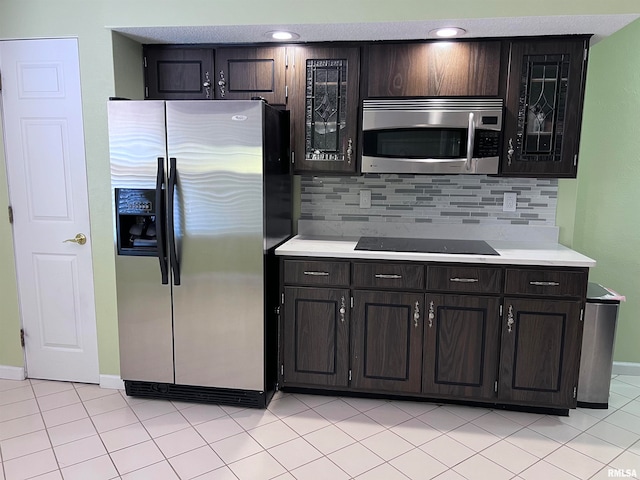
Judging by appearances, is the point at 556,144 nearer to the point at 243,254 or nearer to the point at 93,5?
the point at 243,254

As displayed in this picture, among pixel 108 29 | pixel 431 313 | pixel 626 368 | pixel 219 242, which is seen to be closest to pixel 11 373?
pixel 219 242

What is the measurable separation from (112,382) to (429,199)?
240 cm

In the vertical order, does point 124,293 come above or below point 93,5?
below

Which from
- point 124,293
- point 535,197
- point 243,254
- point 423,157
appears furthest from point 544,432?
point 124,293

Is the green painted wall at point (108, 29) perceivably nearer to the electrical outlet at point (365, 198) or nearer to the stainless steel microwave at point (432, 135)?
the stainless steel microwave at point (432, 135)

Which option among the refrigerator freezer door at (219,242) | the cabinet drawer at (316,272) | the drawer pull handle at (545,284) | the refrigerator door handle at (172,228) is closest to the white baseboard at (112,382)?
the refrigerator freezer door at (219,242)

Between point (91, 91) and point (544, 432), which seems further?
point (91, 91)

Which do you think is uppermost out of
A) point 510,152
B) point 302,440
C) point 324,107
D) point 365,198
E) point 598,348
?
point 324,107

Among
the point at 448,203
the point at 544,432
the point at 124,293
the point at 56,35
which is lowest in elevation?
the point at 544,432

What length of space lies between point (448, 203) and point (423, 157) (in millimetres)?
484

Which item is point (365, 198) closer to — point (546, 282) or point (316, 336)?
point (316, 336)

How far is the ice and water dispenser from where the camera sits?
2.65m

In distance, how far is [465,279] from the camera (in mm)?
2631

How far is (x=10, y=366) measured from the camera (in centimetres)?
313
